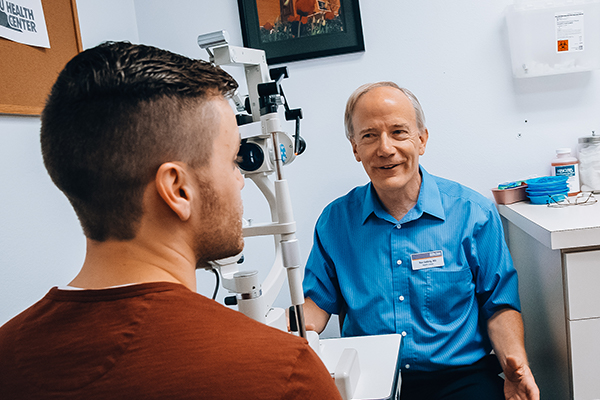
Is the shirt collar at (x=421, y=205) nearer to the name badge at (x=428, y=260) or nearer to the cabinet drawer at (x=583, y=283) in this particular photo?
the name badge at (x=428, y=260)

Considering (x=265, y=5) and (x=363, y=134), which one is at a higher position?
(x=265, y=5)

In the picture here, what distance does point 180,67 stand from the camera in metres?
0.63

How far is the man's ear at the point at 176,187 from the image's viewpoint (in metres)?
0.60

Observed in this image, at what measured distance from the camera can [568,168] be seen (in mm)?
1767

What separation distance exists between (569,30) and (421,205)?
0.90 meters

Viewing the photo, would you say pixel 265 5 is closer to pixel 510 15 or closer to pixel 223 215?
pixel 510 15

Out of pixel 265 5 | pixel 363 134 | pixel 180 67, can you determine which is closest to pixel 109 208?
pixel 180 67

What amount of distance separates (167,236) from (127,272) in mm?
66

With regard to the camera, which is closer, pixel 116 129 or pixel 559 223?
pixel 116 129

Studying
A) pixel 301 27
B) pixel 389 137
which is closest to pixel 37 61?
pixel 301 27

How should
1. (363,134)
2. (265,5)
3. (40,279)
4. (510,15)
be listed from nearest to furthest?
(40,279)
(363,134)
(510,15)
(265,5)

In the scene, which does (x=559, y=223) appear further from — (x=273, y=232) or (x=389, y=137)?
(x=273, y=232)

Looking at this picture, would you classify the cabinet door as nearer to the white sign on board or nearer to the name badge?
the name badge

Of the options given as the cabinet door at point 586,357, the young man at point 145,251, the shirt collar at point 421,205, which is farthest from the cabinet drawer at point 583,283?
the young man at point 145,251
